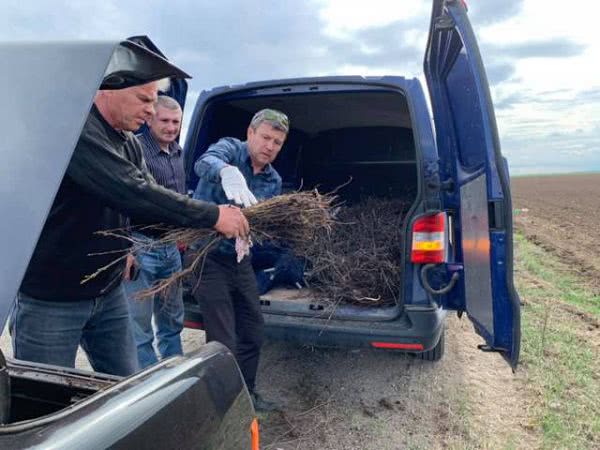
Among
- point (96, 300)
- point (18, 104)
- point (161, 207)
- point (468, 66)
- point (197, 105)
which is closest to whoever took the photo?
point (18, 104)

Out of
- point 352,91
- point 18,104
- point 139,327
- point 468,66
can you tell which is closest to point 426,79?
point 352,91

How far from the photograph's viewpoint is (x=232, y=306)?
3.08 meters

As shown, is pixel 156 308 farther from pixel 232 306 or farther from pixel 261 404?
pixel 261 404

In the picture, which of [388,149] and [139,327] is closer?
[139,327]

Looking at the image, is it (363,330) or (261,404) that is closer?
(363,330)

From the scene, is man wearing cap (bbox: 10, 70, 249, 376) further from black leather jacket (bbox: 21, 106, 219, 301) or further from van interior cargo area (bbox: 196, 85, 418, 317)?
van interior cargo area (bbox: 196, 85, 418, 317)

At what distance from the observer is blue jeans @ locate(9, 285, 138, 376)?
1847mm

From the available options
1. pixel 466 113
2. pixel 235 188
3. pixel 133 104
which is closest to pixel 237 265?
pixel 235 188

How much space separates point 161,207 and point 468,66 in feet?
5.82

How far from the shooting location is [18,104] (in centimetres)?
104

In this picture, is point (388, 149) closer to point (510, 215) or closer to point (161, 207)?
point (510, 215)

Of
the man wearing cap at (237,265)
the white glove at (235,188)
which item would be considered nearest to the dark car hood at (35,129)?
the white glove at (235,188)

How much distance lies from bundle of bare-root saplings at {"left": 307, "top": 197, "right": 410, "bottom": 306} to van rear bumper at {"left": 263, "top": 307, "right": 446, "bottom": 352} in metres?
0.27

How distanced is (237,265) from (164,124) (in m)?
1.14
